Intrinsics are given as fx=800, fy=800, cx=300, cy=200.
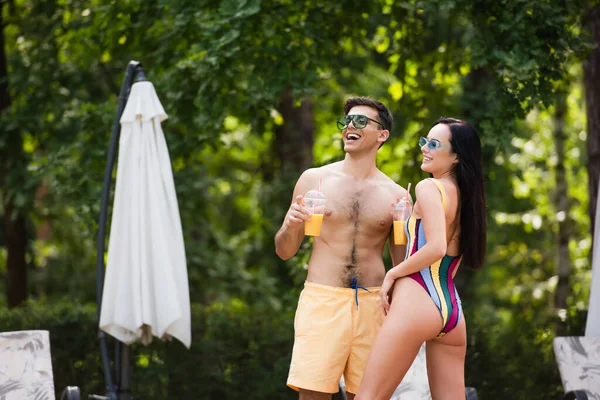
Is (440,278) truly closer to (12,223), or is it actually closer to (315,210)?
(315,210)

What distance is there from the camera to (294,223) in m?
3.88

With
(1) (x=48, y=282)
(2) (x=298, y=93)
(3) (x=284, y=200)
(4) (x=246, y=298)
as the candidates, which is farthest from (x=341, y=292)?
(1) (x=48, y=282)

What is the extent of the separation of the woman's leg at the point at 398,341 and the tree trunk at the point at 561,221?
6040 mm

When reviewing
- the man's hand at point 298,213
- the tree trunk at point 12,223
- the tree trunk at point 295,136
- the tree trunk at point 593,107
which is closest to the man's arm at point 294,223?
the man's hand at point 298,213

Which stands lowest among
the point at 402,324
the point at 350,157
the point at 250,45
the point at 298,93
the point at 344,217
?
the point at 402,324

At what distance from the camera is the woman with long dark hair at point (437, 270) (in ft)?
11.8

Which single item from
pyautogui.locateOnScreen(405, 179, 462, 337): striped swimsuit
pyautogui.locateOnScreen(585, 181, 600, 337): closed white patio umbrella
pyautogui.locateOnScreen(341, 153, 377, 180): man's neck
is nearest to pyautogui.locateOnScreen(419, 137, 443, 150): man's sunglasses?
pyautogui.locateOnScreen(405, 179, 462, 337): striped swimsuit

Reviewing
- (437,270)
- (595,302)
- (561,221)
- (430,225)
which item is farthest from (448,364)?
(561,221)

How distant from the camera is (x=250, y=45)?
654 centimetres

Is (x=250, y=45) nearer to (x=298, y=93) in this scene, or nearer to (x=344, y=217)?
(x=298, y=93)

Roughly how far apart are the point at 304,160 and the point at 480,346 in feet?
13.7

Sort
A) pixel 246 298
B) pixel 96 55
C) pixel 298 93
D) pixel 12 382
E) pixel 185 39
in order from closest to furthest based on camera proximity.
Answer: pixel 12 382
pixel 298 93
pixel 185 39
pixel 96 55
pixel 246 298

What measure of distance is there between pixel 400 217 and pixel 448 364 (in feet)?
2.53

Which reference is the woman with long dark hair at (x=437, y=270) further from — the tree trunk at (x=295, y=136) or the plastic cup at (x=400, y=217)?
the tree trunk at (x=295, y=136)
